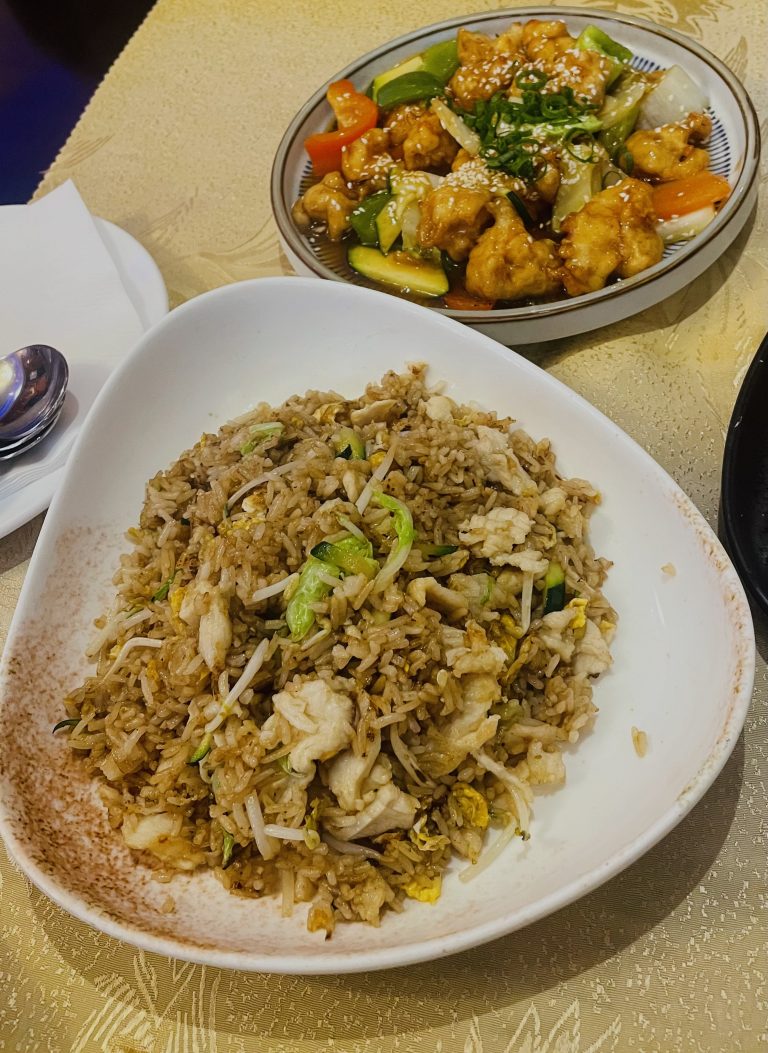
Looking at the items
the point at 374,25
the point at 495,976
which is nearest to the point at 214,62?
the point at 374,25

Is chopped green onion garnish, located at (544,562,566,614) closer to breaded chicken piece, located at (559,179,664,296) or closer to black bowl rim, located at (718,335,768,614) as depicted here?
black bowl rim, located at (718,335,768,614)

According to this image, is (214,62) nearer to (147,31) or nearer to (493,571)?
(147,31)

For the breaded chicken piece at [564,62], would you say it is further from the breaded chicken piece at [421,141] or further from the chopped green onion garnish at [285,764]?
the chopped green onion garnish at [285,764]

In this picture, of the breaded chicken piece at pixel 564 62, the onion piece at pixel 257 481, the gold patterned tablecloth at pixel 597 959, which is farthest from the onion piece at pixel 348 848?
the breaded chicken piece at pixel 564 62

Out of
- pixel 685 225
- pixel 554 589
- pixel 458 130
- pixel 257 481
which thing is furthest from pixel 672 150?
pixel 257 481

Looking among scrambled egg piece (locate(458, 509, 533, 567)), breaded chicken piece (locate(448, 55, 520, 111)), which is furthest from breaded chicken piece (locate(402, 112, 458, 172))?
scrambled egg piece (locate(458, 509, 533, 567))

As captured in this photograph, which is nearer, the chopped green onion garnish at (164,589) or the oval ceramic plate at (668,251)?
the chopped green onion garnish at (164,589)
